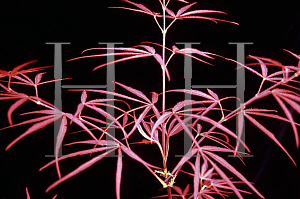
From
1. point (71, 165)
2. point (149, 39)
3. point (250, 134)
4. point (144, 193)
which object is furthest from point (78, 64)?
point (250, 134)

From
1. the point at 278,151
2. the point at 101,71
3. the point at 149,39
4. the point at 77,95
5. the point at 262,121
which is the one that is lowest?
the point at 278,151

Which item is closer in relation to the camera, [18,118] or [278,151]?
[18,118]

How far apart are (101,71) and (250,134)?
3.09 feet

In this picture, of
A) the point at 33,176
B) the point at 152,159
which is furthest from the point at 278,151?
the point at 33,176

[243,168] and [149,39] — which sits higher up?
[149,39]

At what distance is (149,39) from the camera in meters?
1.26

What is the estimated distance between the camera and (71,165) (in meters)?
1.26

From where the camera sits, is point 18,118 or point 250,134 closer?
point 18,118

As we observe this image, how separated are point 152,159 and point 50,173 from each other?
579 mm

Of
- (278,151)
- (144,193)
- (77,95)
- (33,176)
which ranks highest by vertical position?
(77,95)

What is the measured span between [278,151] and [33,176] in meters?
1.41

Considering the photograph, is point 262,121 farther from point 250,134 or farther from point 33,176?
point 33,176

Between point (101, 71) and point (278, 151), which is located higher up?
point (101, 71)

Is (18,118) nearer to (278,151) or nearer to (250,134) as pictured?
(250,134)
